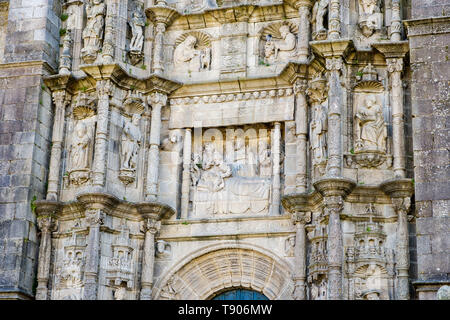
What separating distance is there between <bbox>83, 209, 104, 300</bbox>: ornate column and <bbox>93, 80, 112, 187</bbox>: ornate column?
1.84ft

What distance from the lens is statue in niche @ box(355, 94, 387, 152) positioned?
59.0 feet

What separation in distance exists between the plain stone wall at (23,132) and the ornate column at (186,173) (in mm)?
2451

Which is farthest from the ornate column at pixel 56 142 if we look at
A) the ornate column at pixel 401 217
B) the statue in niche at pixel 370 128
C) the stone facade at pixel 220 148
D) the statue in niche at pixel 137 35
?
the ornate column at pixel 401 217

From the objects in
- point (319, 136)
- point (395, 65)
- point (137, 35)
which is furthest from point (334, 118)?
point (137, 35)

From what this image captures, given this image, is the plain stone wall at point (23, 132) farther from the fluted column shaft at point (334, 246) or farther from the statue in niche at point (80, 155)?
the fluted column shaft at point (334, 246)

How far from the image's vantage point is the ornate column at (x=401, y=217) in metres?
17.0

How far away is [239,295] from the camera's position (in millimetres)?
18531

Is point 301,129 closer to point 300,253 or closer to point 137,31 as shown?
point 300,253

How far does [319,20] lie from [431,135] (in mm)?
3177

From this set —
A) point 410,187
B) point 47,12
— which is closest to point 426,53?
point 410,187

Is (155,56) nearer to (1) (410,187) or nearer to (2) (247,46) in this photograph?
(2) (247,46)

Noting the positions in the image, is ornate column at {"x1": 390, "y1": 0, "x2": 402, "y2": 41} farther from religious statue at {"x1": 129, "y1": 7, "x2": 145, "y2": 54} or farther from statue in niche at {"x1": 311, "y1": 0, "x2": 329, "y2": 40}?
religious statue at {"x1": 129, "y1": 7, "x2": 145, "y2": 54}

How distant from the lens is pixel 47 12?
1992 cm

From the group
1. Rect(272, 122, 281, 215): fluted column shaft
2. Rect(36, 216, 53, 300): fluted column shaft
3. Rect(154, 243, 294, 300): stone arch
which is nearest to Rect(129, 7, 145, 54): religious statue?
Rect(272, 122, 281, 215): fluted column shaft
